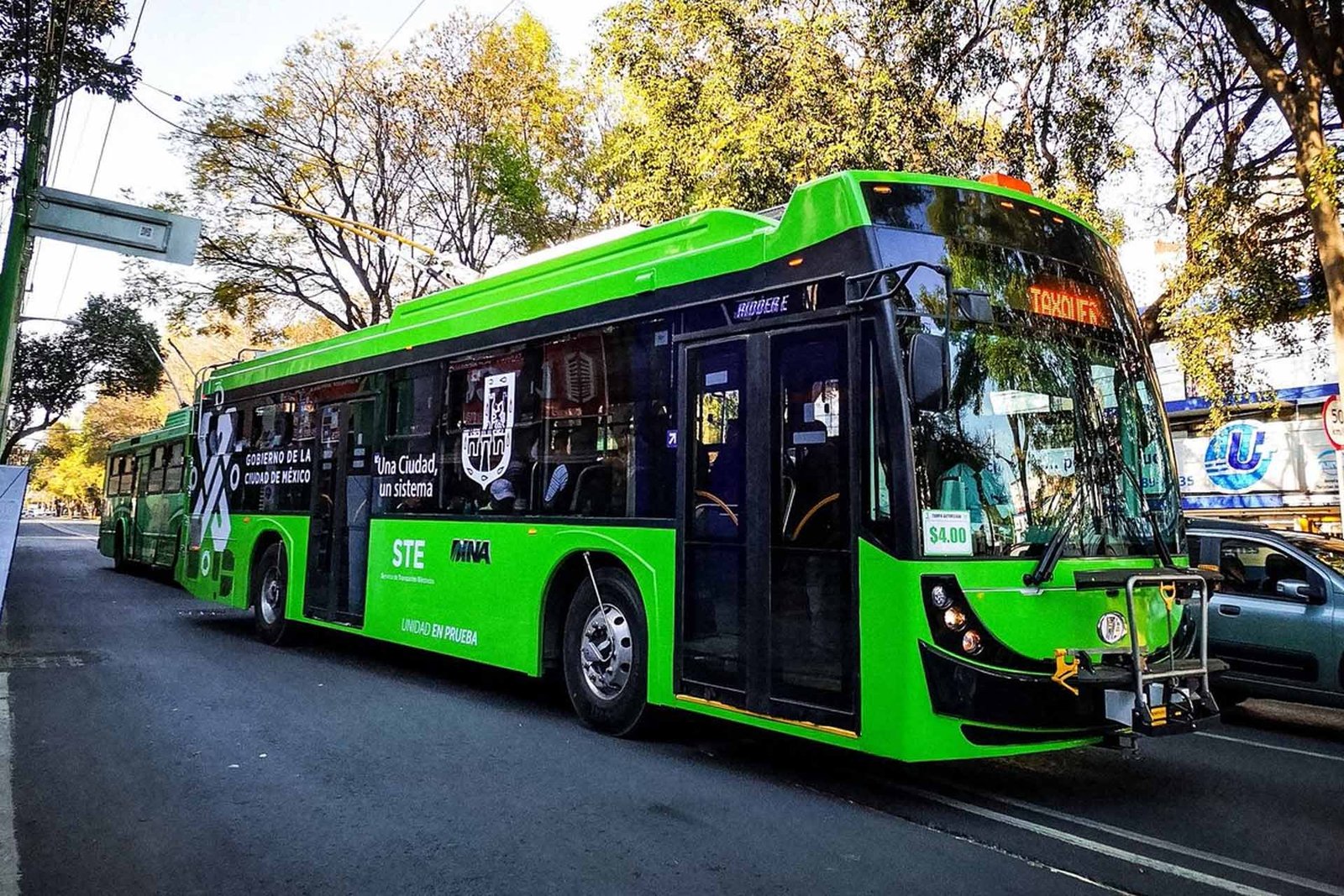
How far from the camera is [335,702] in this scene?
7.91 meters

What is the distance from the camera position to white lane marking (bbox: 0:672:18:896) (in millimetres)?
4094

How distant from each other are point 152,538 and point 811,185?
18.9 metres

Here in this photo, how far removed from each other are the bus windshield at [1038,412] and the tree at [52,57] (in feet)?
30.5

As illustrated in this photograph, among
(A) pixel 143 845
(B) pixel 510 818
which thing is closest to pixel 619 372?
(B) pixel 510 818

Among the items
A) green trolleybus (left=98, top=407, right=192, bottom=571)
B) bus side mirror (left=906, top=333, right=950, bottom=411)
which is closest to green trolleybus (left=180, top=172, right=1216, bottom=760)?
bus side mirror (left=906, top=333, right=950, bottom=411)

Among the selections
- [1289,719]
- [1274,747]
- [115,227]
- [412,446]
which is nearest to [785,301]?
[412,446]

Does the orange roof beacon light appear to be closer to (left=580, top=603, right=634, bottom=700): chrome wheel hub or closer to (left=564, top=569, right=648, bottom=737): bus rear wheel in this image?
(left=564, top=569, right=648, bottom=737): bus rear wheel

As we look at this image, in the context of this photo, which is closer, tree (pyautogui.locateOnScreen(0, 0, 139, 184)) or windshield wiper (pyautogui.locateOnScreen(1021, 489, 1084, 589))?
windshield wiper (pyautogui.locateOnScreen(1021, 489, 1084, 589))

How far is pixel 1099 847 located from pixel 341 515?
773 centimetres

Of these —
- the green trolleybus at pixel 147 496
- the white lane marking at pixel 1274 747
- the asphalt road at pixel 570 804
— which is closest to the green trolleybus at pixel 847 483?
the asphalt road at pixel 570 804

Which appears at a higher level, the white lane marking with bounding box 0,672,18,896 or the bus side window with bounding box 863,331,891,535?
the bus side window with bounding box 863,331,891,535

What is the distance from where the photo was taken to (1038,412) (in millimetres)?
5414

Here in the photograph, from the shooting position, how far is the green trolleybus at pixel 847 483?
5.04 m

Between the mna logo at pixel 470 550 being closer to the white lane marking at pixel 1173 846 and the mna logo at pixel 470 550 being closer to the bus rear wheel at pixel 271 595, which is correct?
the bus rear wheel at pixel 271 595
